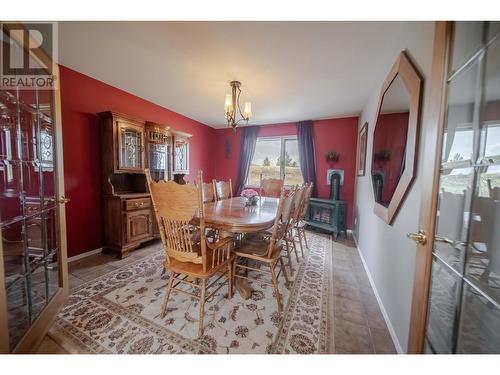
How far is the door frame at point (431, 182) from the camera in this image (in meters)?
0.83

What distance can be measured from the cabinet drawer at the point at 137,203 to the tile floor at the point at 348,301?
0.66m

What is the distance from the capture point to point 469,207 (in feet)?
2.60

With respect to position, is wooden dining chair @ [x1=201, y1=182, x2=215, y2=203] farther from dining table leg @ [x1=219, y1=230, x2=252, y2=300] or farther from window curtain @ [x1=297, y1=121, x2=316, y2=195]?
window curtain @ [x1=297, y1=121, x2=316, y2=195]

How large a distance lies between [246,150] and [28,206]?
3.95 meters

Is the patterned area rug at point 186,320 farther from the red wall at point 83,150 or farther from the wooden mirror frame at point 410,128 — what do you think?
the wooden mirror frame at point 410,128

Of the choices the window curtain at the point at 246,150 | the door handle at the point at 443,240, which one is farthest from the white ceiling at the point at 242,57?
the window curtain at the point at 246,150

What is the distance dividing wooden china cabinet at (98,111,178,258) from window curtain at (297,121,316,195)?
2.96 m

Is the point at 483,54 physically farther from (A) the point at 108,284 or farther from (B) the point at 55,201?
(A) the point at 108,284

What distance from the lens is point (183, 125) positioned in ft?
13.7

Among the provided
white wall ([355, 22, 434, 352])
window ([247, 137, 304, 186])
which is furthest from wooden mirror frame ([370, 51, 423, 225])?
window ([247, 137, 304, 186])

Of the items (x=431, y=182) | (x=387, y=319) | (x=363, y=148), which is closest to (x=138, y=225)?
(x=387, y=319)

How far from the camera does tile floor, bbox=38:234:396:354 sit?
129cm
